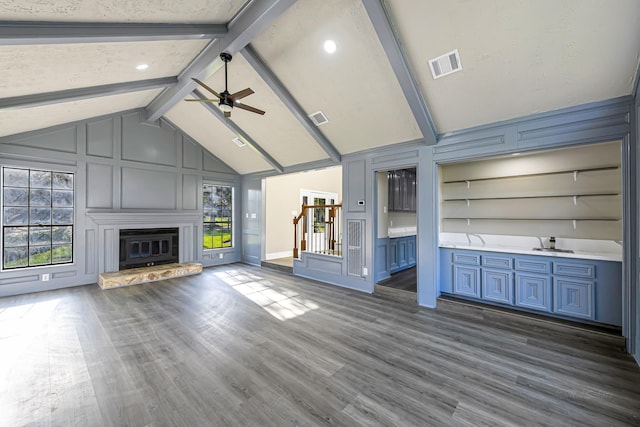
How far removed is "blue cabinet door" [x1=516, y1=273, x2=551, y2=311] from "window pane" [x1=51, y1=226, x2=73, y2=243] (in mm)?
7818

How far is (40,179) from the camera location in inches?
195

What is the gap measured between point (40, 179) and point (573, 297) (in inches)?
343

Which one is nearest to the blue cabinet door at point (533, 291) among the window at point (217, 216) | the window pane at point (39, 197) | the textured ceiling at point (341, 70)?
the textured ceiling at point (341, 70)

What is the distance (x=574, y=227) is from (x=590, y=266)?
763 millimetres

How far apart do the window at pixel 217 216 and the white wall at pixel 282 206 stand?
1266 millimetres

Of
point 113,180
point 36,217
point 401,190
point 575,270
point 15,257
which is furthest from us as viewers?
point 401,190

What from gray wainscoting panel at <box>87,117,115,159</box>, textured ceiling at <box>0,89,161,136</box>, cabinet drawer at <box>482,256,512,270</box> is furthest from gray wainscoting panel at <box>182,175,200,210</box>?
cabinet drawer at <box>482,256,512,270</box>

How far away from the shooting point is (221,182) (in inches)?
293

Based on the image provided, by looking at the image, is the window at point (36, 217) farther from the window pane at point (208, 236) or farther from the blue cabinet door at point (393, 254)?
the blue cabinet door at point (393, 254)

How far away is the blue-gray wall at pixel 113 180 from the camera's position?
484 cm

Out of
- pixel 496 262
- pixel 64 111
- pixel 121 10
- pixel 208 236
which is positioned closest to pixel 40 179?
pixel 64 111

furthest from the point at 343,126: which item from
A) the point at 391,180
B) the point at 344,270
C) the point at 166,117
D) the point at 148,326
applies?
the point at 166,117

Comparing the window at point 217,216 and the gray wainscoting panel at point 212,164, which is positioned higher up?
the gray wainscoting panel at point 212,164

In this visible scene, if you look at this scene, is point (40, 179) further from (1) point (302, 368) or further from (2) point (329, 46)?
(1) point (302, 368)
